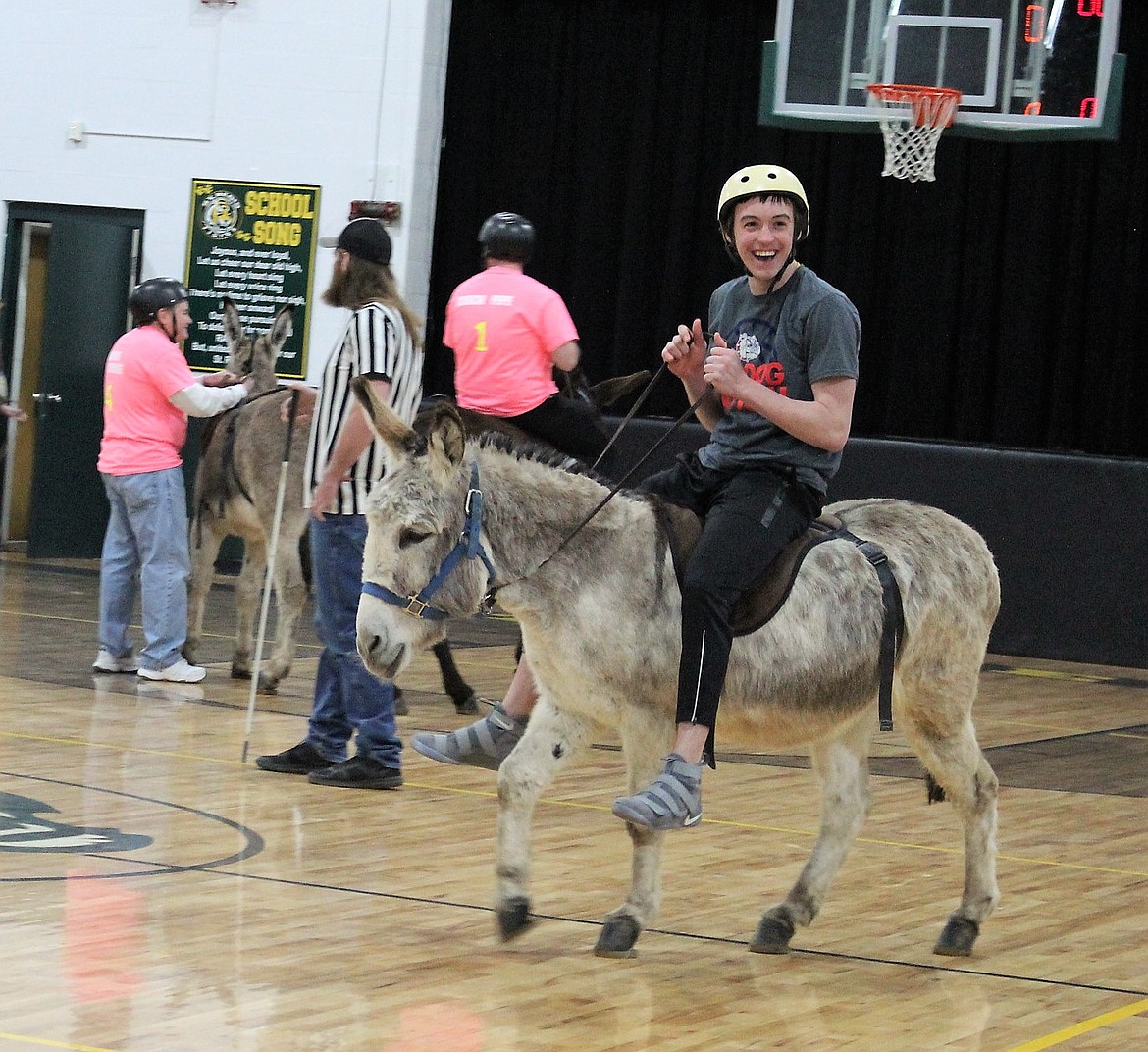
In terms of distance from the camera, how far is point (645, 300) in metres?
15.5

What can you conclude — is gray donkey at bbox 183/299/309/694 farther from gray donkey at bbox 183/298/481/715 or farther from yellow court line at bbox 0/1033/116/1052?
yellow court line at bbox 0/1033/116/1052

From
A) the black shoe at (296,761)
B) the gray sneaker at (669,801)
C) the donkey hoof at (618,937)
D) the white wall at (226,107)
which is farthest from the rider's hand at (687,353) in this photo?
the white wall at (226,107)

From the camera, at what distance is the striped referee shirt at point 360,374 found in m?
6.91

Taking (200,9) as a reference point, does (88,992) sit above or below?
below

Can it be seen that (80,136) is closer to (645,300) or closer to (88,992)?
(645,300)

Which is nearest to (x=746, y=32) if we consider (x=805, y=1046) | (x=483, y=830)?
(x=483, y=830)

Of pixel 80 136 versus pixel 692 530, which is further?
pixel 80 136

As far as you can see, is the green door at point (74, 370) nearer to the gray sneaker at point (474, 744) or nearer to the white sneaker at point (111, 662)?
the white sneaker at point (111, 662)

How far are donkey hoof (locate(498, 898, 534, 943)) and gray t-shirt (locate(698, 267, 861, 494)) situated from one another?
1297mm

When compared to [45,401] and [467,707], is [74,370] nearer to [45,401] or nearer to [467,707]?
[45,401]

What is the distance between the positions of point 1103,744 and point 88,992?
21.5ft

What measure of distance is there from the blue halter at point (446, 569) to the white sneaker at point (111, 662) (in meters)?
5.23

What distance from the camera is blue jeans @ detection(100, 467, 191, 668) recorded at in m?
9.49

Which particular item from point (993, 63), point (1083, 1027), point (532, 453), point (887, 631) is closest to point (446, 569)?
point (532, 453)
